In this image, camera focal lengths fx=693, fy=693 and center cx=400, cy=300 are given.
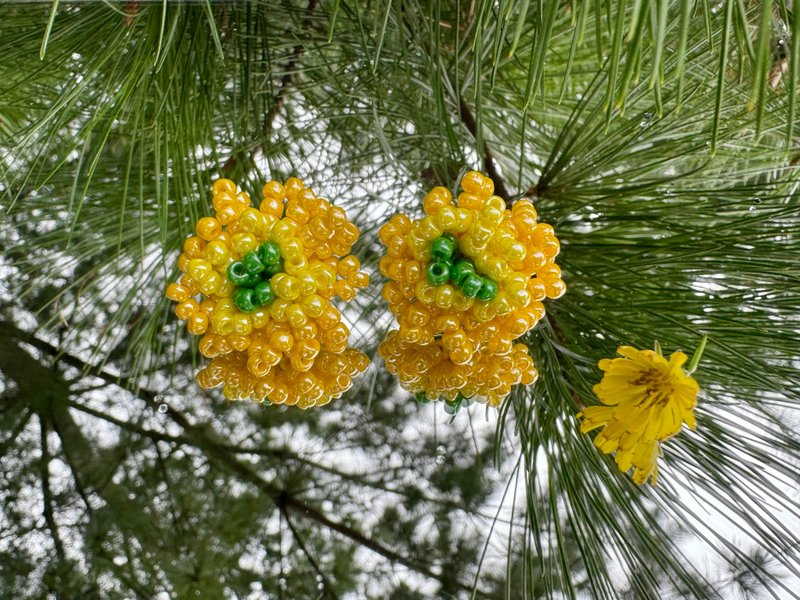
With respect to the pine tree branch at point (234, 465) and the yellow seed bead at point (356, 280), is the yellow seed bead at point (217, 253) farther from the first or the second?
the pine tree branch at point (234, 465)

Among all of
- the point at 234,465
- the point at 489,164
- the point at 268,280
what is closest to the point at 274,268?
the point at 268,280

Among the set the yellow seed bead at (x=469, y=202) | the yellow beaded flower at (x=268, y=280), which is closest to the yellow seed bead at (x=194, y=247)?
the yellow beaded flower at (x=268, y=280)

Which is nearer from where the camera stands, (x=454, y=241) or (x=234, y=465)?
(x=454, y=241)

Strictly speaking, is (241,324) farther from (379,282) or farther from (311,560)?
(311,560)

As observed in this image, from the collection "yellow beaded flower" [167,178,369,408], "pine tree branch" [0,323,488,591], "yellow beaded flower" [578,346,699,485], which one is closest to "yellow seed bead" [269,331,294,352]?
"yellow beaded flower" [167,178,369,408]

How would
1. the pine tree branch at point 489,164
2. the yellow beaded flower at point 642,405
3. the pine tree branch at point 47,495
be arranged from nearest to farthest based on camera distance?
the yellow beaded flower at point 642,405, the pine tree branch at point 489,164, the pine tree branch at point 47,495

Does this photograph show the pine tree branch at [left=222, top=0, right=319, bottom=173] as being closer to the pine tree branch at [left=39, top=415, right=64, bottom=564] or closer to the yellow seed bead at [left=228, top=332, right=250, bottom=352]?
the yellow seed bead at [left=228, top=332, right=250, bottom=352]

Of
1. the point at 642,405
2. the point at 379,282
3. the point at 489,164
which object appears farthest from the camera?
the point at 379,282
